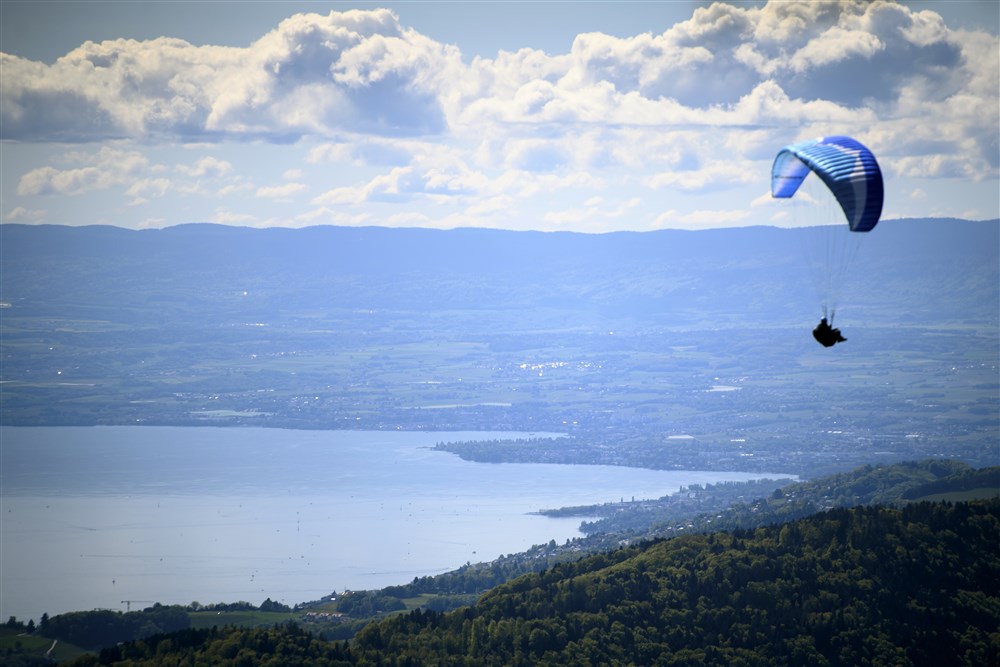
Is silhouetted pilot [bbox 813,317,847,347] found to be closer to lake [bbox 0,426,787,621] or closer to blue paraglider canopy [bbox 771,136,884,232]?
blue paraglider canopy [bbox 771,136,884,232]

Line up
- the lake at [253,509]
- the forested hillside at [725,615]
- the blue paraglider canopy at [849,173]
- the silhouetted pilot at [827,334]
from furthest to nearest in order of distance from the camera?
the lake at [253,509], the forested hillside at [725,615], the silhouetted pilot at [827,334], the blue paraglider canopy at [849,173]

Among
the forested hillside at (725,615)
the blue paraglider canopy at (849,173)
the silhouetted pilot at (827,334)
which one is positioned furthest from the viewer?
the forested hillside at (725,615)

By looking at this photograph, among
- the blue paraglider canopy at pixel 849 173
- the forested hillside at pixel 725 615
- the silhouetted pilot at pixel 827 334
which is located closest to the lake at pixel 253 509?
the forested hillside at pixel 725 615

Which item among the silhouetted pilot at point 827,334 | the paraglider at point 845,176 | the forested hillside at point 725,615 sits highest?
the paraglider at point 845,176

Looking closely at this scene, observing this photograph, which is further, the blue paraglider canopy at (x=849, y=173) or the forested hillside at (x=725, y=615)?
the forested hillside at (x=725, y=615)

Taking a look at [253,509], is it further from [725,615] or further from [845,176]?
[845,176]

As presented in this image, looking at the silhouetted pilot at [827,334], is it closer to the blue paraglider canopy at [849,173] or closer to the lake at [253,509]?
the blue paraglider canopy at [849,173]

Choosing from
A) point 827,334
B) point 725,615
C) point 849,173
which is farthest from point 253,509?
point 849,173
